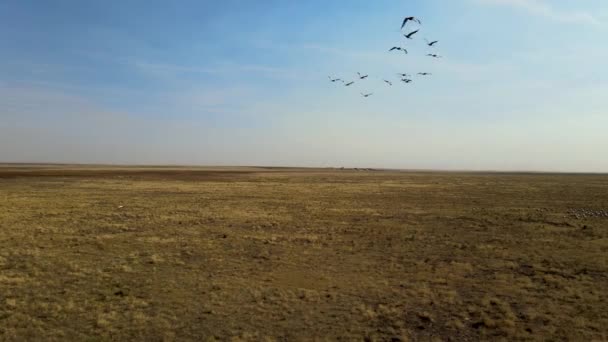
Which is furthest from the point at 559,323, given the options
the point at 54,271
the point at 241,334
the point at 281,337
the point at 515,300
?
the point at 54,271

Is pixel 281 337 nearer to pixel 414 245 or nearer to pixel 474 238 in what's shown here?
pixel 414 245

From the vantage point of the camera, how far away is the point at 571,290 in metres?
12.1

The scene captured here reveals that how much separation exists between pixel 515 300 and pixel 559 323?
172cm

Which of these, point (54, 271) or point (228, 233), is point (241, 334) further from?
point (228, 233)

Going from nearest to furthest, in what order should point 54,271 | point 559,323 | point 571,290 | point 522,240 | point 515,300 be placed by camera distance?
point 559,323
point 515,300
point 571,290
point 54,271
point 522,240

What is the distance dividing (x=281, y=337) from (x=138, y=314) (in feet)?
11.3

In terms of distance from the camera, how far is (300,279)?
43.5 ft

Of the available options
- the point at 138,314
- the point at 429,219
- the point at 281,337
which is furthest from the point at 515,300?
the point at 429,219

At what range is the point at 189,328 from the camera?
920cm

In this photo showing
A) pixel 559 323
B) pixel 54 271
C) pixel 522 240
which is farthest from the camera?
pixel 522 240

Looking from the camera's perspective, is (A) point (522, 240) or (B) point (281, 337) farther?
(A) point (522, 240)

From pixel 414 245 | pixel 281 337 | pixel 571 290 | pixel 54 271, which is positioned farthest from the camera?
pixel 414 245

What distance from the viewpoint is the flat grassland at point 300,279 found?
9312 millimetres

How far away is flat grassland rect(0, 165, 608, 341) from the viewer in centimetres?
931
